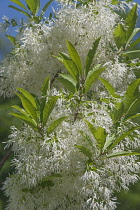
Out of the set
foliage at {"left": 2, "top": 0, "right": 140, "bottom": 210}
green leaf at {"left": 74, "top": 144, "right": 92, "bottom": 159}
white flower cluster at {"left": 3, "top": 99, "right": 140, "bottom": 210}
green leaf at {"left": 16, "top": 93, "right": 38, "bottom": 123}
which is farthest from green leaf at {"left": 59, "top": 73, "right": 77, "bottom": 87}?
green leaf at {"left": 74, "top": 144, "right": 92, "bottom": 159}

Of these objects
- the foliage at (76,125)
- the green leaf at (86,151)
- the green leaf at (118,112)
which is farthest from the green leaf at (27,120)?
the green leaf at (118,112)

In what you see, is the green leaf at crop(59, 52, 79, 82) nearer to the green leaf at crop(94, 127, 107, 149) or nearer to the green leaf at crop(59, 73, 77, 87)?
the green leaf at crop(59, 73, 77, 87)

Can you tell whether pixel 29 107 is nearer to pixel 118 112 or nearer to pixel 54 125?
pixel 54 125

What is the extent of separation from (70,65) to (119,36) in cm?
42

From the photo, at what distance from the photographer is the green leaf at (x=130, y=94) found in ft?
5.23

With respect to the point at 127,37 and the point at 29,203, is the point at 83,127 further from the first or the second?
the point at 127,37

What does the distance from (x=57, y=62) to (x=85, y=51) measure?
0.59 feet

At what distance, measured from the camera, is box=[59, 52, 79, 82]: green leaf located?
154cm

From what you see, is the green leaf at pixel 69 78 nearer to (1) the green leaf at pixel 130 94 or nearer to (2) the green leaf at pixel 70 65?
(2) the green leaf at pixel 70 65

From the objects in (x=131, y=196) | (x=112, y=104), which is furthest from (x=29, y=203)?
(x=131, y=196)

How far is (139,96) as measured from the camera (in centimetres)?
162

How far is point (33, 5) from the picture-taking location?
190cm

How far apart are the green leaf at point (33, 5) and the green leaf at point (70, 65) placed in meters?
0.52

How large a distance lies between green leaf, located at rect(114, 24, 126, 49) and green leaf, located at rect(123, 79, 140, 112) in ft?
1.04
